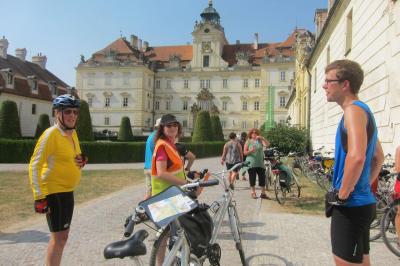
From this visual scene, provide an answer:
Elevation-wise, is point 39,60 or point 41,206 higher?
point 39,60

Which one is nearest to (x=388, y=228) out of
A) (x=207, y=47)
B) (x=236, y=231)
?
(x=236, y=231)

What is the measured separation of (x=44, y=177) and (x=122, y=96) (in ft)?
249

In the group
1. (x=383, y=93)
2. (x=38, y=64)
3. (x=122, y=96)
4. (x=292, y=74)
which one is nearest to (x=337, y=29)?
(x=383, y=93)

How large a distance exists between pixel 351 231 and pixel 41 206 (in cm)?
261

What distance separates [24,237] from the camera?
654cm

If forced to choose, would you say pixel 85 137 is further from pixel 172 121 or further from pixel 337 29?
pixel 172 121

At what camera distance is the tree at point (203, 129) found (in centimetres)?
3903

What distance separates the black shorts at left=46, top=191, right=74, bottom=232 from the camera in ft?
13.0

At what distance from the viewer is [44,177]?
3.97 metres

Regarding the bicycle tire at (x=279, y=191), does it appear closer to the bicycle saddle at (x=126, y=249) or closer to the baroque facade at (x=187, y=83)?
the bicycle saddle at (x=126, y=249)

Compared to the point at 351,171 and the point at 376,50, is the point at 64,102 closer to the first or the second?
the point at 351,171

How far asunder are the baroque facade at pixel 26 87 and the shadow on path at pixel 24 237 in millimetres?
40343

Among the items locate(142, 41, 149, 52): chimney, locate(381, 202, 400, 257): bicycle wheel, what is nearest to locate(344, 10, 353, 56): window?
locate(381, 202, 400, 257): bicycle wheel

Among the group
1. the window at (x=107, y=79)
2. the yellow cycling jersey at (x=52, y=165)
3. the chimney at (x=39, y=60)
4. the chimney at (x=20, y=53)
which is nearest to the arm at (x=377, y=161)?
the yellow cycling jersey at (x=52, y=165)
